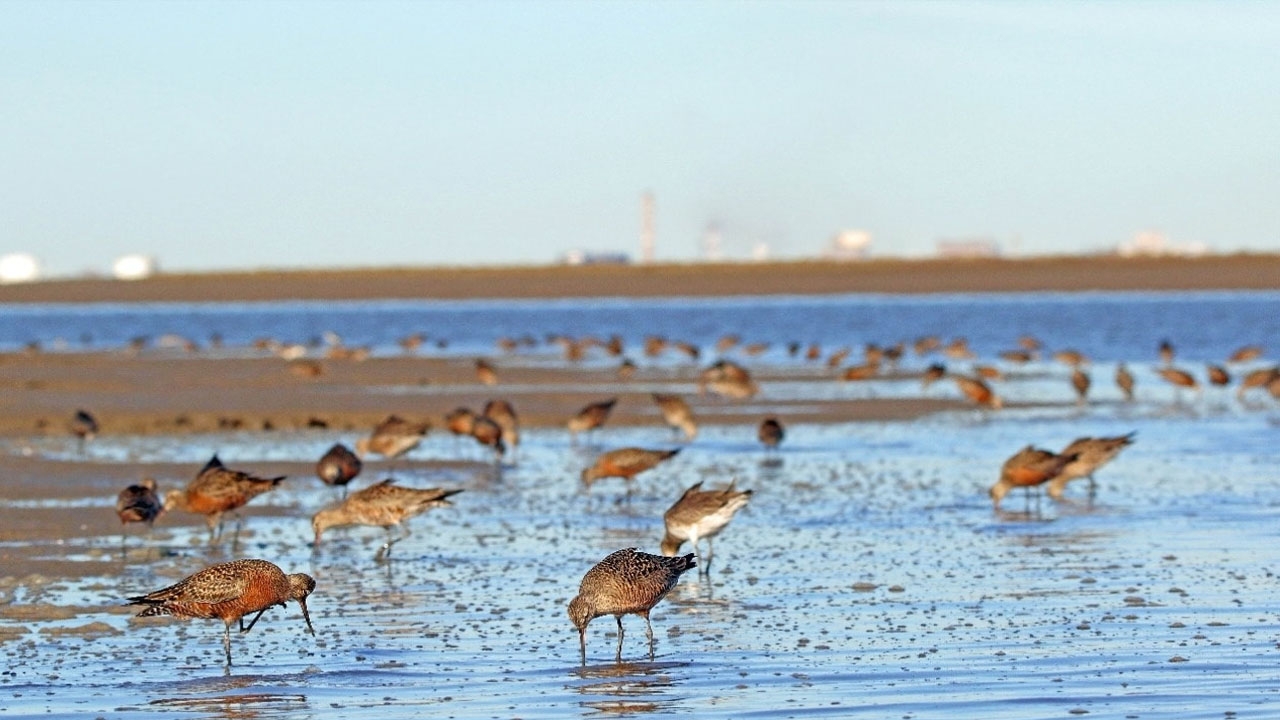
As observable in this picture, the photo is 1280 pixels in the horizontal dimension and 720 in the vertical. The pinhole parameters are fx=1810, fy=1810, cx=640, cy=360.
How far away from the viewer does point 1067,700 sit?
9.03 meters

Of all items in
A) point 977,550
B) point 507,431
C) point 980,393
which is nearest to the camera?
point 977,550

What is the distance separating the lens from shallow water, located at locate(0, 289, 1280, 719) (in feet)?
30.6

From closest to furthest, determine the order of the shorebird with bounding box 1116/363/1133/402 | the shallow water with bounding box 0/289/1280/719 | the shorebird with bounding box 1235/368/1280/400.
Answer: the shallow water with bounding box 0/289/1280/719, the shorebird with bounding box 1235/368/1280/400, the shorebird with bounding box 1116/363/1133/402

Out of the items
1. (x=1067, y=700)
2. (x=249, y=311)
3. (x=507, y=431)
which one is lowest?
(x=1067, y=700)

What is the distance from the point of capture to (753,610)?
11.7 meters

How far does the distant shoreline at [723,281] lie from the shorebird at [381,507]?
68.2 m

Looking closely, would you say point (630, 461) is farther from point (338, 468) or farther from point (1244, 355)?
point (1244, 355)

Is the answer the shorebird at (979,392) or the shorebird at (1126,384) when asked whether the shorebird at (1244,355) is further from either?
the shorebird at (979,392)

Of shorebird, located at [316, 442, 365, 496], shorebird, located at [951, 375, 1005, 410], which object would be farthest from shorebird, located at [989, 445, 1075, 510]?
shorebird, located at [951, 375, 1005, 410]

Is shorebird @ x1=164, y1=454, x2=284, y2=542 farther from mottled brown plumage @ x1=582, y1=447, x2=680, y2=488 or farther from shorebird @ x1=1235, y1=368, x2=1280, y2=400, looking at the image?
shorebird @ x1=1235, y1=368, x2=1280, y2=400

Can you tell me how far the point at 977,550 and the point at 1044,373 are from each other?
22.2 m

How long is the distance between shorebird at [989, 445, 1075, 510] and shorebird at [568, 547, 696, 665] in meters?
6.50

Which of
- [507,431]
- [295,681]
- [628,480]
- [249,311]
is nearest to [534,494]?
[628,480]

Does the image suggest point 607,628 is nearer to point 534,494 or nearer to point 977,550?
point 977,550
